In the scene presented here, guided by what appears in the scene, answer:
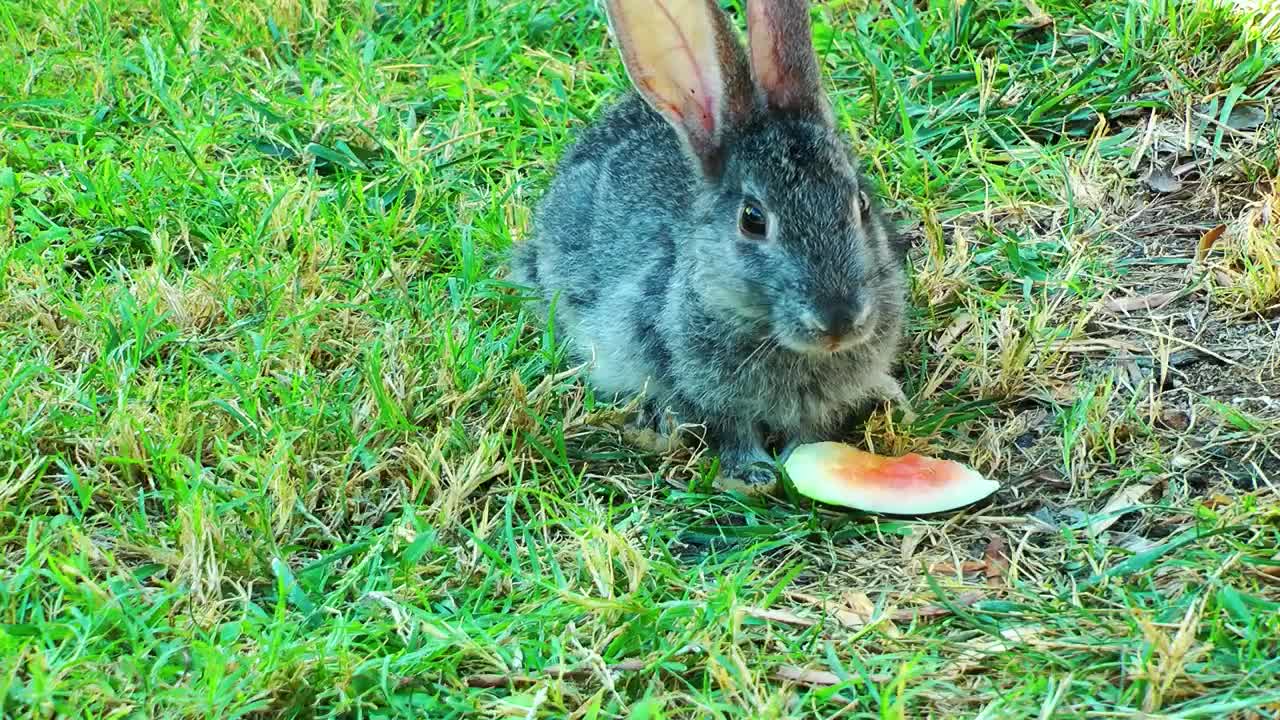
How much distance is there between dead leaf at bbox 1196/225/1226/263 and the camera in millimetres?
4457

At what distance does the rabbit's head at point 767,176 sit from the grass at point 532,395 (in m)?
0.52

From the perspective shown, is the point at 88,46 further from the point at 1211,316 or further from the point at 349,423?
the point at 1211,316

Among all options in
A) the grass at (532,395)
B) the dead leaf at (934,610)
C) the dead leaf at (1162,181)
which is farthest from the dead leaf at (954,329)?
the dead leaf at (934,610)

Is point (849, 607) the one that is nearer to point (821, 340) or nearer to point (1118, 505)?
point (821, 340)

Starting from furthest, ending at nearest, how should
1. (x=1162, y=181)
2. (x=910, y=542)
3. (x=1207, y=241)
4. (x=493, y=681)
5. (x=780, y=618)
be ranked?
(x=1162, y=181) < (x=1207, y=241) < (x=910, y=542) < (x=780, y=618) < (x=493, y=681)

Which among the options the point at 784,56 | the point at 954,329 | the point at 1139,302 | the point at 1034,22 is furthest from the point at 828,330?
the point at 1034,22

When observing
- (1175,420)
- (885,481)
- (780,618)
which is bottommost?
(1175,420)

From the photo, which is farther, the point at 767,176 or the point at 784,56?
the point at 784,56

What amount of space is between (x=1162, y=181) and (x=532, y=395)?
2.31 meters

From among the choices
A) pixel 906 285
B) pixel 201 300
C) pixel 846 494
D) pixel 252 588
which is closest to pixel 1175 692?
pixel 846 494

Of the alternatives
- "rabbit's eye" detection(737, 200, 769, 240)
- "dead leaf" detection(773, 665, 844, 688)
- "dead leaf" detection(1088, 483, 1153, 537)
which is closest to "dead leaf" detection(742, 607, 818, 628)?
A: "dead leaf" detection(773, 665, 844, 688)

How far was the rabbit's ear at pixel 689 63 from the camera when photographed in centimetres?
375

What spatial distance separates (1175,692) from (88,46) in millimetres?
4975

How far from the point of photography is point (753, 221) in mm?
3719
